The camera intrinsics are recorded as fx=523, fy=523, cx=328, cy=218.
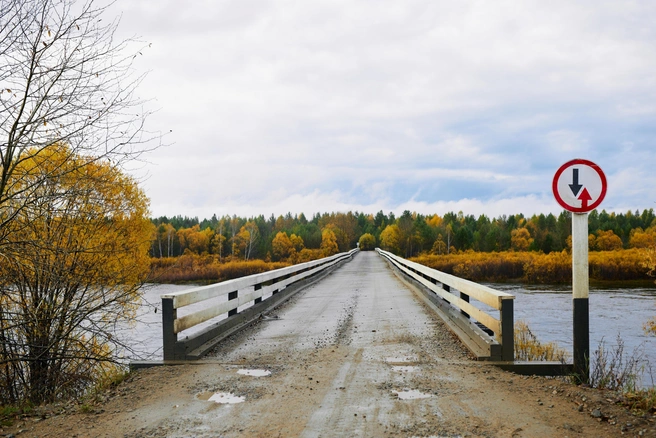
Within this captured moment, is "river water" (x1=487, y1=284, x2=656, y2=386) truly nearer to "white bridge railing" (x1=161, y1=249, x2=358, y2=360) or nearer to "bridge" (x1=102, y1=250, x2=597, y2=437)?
"bridge" (x1=102, y1=250, x2=597, y2=437)

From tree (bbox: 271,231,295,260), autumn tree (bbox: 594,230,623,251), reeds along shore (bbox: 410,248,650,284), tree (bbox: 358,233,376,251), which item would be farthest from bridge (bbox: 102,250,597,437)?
tree (bbox: 358,233,376,251)

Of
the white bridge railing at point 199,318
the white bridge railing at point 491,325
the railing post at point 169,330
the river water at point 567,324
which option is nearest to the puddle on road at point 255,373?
the white bridge railing at point 199,318

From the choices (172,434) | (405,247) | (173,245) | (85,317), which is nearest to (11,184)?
(85,317)

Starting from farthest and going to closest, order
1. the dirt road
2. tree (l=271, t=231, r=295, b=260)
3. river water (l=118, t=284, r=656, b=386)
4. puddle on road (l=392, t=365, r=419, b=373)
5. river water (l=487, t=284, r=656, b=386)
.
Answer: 1. tree (l=271, t=231, r=295, b=260)
2. river water (l=487, t=284, r=656, b=386)
3. river water (l=118, t=284, r=656, b=386)
4. puddle on road (l=392, t=365, r=419, b=373)
5. the dirt road

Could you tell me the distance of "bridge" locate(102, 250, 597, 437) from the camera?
4281 millimetres

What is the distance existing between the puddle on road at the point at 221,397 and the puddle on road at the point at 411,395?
4.94 ft

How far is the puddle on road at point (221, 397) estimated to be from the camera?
4.98 m

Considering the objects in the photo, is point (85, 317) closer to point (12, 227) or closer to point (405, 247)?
point (12, 227)

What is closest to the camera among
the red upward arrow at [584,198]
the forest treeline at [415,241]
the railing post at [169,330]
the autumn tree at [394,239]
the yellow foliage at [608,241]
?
the red upward arrow at [584,198]

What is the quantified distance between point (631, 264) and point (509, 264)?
1101 cm

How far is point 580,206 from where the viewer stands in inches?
224

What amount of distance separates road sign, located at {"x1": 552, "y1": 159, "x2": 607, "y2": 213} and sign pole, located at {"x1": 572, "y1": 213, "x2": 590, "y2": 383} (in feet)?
0.54

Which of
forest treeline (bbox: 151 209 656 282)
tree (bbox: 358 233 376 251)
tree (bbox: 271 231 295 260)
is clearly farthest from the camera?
tree (bbox: 358 233 376 251)

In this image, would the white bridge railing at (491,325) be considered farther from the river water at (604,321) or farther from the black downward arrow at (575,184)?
the river water at (604,321)
